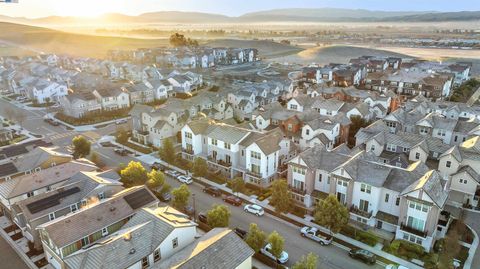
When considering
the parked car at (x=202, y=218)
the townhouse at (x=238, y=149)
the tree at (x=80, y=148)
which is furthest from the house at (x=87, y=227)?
the tree at (x=80, y=148)

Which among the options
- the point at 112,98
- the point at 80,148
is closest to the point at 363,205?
the point at 80,148

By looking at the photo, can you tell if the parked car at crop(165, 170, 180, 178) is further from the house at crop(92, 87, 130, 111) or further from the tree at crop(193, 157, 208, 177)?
the house at crop(92, 87, 130, 111)

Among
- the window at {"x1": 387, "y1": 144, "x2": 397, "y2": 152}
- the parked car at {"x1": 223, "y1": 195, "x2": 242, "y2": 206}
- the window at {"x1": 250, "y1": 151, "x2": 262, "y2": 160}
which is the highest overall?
the window at {"x1": 250, "y1": 151, "x2": 262, "y2": 160}

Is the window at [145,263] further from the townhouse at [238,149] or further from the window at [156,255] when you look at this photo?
the townhouse at [238,149]

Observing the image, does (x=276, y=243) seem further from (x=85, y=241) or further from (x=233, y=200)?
(x=85, y=241)

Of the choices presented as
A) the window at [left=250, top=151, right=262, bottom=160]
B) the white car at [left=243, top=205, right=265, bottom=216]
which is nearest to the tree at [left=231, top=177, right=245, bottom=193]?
the white car at [left=243, top=205, right=265, bottom=216]

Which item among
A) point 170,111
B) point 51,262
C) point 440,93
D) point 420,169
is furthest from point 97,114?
point 440,93
